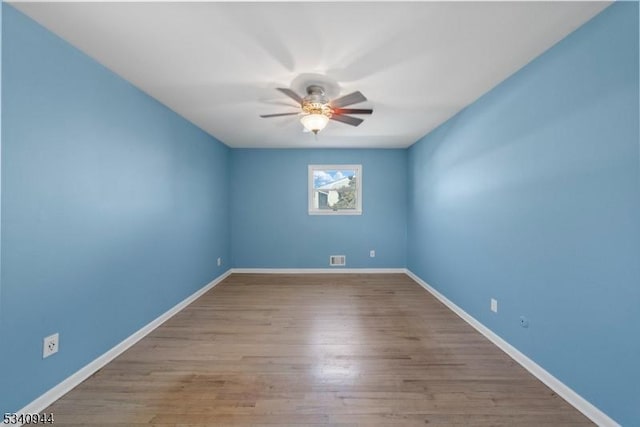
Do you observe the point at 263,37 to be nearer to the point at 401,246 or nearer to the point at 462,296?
the point at 462,296

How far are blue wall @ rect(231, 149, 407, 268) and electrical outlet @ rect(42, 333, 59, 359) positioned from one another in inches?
124

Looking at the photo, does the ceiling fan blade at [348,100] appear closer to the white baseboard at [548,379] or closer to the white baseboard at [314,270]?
the white baseboard at [548,379]

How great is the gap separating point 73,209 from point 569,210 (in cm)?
332

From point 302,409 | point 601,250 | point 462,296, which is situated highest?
point 601,250

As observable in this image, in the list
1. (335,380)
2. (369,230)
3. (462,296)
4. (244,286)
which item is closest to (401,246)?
(369,230)

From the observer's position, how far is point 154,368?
6.43 feet

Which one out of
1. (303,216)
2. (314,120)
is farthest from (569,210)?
(303,216)

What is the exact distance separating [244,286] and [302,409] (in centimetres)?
268

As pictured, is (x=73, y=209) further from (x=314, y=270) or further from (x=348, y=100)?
(x=314, y=270)

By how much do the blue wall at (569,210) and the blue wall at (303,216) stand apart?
2.13 metres

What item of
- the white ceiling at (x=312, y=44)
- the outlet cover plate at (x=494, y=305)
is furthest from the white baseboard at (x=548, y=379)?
the white ceiling at (x=312, y=44)

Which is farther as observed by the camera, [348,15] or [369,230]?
[369,230]

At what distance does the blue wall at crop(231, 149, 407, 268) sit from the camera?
4.76m

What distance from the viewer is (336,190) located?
16.0 ft
